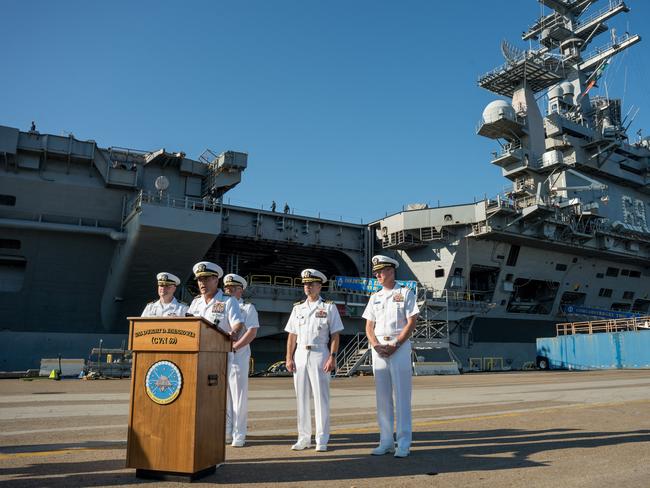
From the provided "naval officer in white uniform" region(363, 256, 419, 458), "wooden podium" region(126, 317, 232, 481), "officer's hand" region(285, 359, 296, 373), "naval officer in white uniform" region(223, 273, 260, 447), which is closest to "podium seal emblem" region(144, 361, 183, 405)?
"wooden podium" region(126, 317, 232, 481)

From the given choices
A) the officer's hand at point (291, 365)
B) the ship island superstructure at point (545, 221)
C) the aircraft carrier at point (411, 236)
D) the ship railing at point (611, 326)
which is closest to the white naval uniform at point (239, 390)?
the officer's hand at point (291, 365)

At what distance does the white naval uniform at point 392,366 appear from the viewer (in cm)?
511

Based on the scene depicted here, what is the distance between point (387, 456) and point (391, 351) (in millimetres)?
998

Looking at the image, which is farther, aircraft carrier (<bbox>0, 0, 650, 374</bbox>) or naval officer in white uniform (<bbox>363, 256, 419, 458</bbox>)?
aircraft carrier (<bbox>0, 0, 650, 374</bbox>)

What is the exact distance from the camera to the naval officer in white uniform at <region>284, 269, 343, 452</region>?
5383 mm

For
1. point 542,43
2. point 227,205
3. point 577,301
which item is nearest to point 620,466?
point 227,205

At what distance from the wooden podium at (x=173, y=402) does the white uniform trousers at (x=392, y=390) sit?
172 centimetres

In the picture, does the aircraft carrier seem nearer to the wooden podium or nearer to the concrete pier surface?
the concrete pier surface

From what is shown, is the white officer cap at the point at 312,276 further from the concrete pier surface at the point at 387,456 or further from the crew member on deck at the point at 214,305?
the concrete pier surface at the point at 387,456

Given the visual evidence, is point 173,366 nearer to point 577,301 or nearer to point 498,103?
point 498,103

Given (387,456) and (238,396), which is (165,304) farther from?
(387,456)

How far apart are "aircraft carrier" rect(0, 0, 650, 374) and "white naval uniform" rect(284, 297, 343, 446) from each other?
1839 cm

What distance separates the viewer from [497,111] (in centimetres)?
3528

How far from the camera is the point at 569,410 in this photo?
Result: 27.5ft
